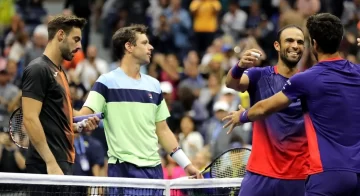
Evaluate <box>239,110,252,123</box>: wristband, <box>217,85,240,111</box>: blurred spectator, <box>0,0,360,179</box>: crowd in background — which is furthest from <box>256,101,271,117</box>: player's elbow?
<box>217,85,240,111</box>: blurred spectator

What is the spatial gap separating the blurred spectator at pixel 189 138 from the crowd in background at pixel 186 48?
17 mm

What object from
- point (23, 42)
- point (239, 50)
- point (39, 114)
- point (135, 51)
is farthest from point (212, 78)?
point (39, 114)

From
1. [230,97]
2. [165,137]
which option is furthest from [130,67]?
[230,97]

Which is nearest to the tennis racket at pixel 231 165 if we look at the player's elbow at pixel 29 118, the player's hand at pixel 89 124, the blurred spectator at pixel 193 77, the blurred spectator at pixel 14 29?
the player's hand at pixel 89 124

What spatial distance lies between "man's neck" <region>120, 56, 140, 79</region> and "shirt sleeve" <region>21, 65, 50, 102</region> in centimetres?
113

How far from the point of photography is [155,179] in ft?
30.3

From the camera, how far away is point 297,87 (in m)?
8.05

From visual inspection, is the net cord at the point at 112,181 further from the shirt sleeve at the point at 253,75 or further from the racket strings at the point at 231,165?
the shirt sleeve at the point at 253,75

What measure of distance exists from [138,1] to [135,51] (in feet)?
41.8

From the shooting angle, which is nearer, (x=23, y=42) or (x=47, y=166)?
(x=47, y=166)

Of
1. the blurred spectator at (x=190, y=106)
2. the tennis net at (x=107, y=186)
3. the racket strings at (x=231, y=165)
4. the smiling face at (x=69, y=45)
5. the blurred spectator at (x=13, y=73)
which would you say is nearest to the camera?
the tennis net at (x=107, y=186)

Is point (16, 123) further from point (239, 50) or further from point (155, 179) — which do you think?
point (239, 50)

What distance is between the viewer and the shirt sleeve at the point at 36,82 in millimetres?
8781

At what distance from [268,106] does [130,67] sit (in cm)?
202
